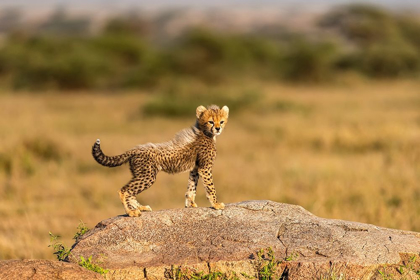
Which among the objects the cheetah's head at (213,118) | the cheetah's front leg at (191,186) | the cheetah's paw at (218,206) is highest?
the cheetah's head at (213,118)

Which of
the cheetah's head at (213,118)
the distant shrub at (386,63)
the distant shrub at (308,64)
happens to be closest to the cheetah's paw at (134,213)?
the cheetah's head at (213,118)

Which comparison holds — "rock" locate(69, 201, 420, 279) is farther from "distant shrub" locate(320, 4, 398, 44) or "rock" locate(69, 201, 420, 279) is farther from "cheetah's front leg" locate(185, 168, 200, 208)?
"distant shrub" locate(320, 4, 398, 44)

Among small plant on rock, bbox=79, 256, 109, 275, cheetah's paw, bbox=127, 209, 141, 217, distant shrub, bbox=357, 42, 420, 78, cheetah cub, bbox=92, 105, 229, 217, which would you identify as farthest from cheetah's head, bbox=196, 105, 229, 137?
distant shrub, bbox=357, 42, 420, 78

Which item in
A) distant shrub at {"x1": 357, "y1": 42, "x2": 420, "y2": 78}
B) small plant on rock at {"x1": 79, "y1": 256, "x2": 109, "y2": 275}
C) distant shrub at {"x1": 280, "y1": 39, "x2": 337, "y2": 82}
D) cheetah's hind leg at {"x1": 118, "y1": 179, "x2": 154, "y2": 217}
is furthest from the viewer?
distant shrub at {"x1": 357, "y1": 42, "x2": 420, "y2": 78}

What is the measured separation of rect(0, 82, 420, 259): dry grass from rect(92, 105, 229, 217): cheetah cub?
3956mm

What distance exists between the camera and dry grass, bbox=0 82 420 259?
10797mm

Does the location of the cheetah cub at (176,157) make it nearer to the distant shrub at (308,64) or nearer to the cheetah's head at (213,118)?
the cheetah's head at (213,118)

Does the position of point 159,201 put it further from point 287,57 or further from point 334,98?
point 287,57

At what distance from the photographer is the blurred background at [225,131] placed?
11.5m

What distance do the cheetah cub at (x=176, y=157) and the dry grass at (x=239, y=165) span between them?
396 cm

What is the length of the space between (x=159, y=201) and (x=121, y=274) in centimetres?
773

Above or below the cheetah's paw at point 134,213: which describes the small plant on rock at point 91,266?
below

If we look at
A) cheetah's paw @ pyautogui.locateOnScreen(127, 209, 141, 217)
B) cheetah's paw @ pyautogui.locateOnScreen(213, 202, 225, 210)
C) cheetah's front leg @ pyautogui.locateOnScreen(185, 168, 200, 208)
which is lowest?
cheetah's paw @ pyautogui.locateOnScreen(127, 209, 141, 217)

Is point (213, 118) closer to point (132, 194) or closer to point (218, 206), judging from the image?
point (218, 206)
